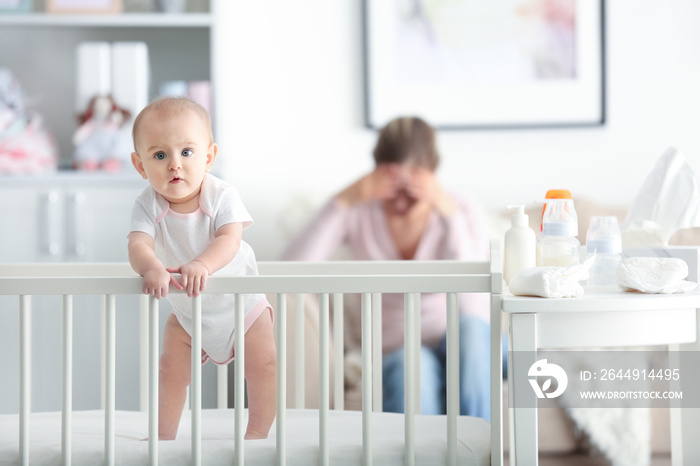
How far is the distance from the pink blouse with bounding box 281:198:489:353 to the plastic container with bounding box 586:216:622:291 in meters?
0.83

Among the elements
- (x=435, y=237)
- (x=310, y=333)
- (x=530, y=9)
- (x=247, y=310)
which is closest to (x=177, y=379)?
(x=247, y=310)

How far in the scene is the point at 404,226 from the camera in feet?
7.50

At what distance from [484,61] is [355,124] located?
48 cm

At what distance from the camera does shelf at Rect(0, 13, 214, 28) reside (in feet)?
7.30

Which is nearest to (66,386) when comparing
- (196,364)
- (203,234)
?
(196,364)

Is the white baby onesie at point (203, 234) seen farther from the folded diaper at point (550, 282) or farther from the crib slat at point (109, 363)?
the folded diaper at point (550, 282)

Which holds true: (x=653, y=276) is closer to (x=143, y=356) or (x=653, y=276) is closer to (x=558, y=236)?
(x=558, y=236)

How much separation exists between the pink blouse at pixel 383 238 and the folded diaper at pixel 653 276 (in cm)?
93

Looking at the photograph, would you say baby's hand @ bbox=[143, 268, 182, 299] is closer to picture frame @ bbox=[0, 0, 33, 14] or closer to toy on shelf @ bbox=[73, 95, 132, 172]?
toy on shelf @ bbox=[73, 95, 132, 172]

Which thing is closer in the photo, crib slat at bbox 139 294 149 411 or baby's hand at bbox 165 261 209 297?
baby's hand at bbox 165 261 209 297

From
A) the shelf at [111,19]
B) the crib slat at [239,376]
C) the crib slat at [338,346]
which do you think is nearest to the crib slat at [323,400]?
the crib slat at [239,376]

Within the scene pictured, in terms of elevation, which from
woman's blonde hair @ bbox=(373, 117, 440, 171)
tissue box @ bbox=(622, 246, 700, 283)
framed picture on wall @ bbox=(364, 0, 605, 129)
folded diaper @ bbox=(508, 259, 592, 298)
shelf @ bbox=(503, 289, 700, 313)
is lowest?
shelf @ bbox=(503, 289, 700, 313)

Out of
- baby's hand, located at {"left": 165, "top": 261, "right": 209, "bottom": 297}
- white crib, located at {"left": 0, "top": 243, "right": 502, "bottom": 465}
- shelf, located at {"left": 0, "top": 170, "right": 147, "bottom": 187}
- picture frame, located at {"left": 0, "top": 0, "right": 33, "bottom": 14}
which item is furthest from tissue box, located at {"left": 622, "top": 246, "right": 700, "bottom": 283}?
picture frame, located at {"left": 0, "top": 0, "right": 33, "bottom": 14}

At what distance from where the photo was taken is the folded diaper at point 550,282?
1.13 metres
